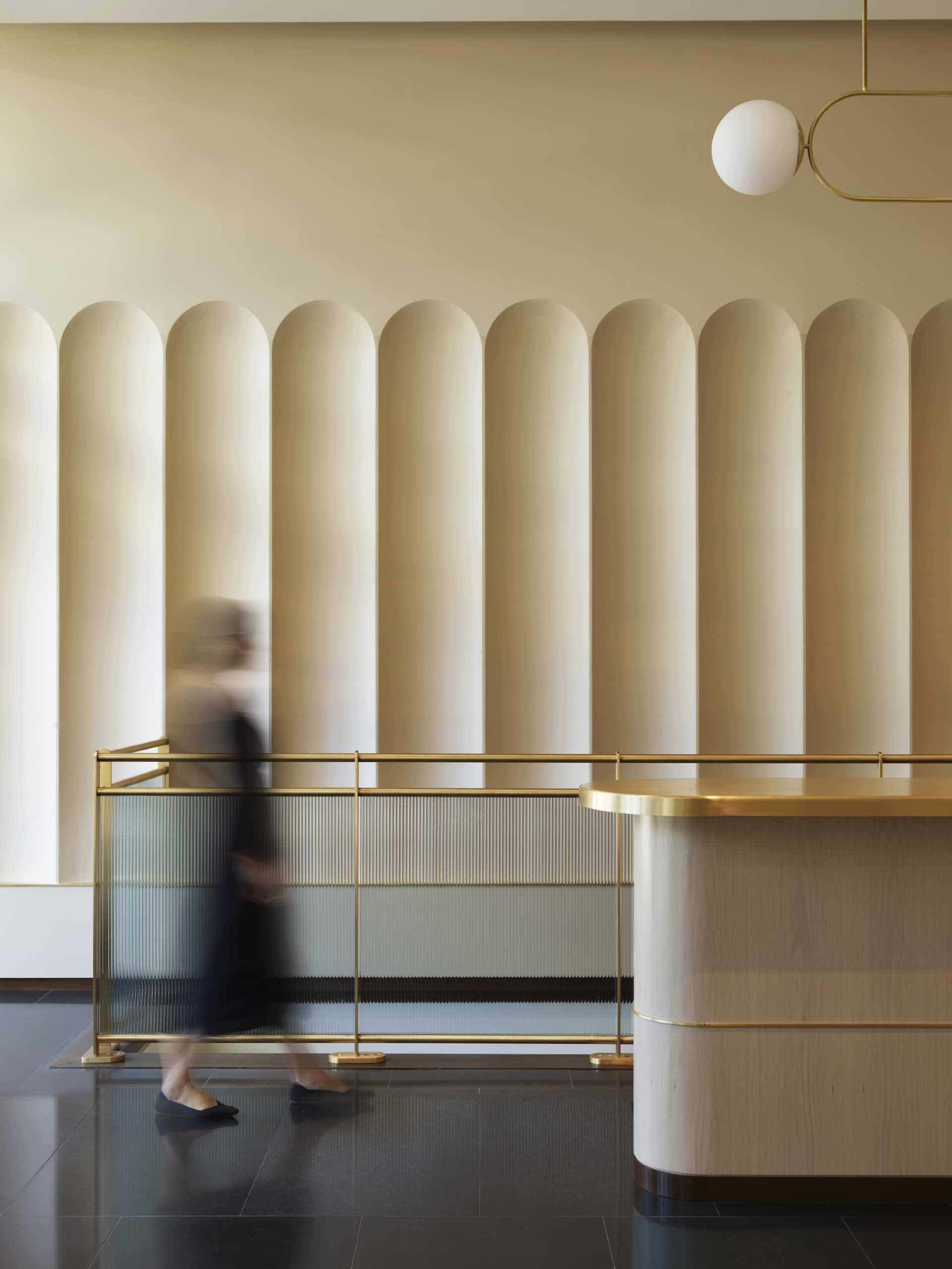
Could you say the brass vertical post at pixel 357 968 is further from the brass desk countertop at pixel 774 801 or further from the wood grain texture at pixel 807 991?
the wood grain texture at pixel 807 991

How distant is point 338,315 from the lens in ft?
21.8

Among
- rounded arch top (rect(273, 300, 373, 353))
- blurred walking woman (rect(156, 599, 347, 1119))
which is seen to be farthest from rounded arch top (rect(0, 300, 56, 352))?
blurred walking woman (rect(156, 599, 347, 1119))

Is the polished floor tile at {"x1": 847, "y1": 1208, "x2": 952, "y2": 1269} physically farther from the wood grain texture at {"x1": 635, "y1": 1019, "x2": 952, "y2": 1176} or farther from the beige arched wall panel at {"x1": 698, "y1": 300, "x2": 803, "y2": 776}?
the beige arched wall panel at {"x1": 698, "y1": 300, "x2": 803, "y2": 776}

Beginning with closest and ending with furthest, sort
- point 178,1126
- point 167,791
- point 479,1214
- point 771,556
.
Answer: point 479,1214, point 178,1126, point 167,791, point 771,556

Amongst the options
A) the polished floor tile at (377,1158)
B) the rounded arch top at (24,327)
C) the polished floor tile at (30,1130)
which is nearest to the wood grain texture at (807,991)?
the polished floor tile at (377,1158)

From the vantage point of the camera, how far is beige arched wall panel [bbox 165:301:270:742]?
6613 millimetres

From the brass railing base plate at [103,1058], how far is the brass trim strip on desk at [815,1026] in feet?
8.54

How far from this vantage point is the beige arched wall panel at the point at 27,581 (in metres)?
6.57

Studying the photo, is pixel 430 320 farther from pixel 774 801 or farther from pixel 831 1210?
pixel 831 1210

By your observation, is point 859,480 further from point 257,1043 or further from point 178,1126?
point 178,1126

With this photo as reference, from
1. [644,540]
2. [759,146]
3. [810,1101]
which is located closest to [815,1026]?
[810,1101]

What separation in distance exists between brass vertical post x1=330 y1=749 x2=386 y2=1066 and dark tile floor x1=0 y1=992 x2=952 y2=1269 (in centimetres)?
6

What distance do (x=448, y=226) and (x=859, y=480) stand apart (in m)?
2.92

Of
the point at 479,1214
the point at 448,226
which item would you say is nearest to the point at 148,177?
the point at 448,226
